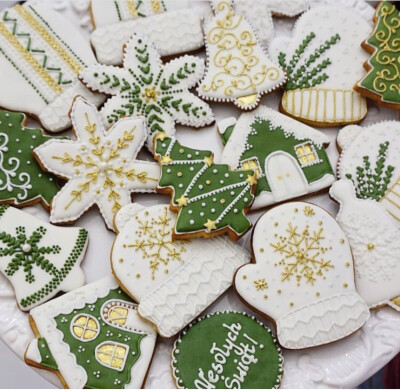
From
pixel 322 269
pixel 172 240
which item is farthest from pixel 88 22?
pixel 322 269

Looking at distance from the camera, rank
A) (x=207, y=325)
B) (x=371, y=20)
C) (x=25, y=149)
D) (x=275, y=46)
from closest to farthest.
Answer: (x=207, y=325)
(x=25, y=149)
(x=275, y=46)
(x=371, y=20)

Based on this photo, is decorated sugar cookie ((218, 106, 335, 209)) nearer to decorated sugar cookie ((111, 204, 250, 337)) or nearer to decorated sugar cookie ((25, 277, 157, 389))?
Result: decorated sugar cookie ((111, 204, 250, 337))

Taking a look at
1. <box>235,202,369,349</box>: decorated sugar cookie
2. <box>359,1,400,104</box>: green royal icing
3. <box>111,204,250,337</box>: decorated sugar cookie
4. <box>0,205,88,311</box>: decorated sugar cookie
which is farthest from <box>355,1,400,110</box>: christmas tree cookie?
<box>0,205,88,311</box>: decorated sugar cookie

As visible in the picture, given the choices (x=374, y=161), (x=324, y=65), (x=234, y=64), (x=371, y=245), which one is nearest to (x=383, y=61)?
(x=324, y=65)

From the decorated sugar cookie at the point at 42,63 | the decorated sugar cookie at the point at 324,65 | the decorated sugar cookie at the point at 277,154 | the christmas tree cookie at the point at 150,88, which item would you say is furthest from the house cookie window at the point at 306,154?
the decorated sugar cookie at the point at 42,63

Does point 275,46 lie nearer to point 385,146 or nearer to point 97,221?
point 385,146

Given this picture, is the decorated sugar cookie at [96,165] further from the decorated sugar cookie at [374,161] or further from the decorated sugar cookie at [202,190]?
the decorated sugar cookie at [374,161]
